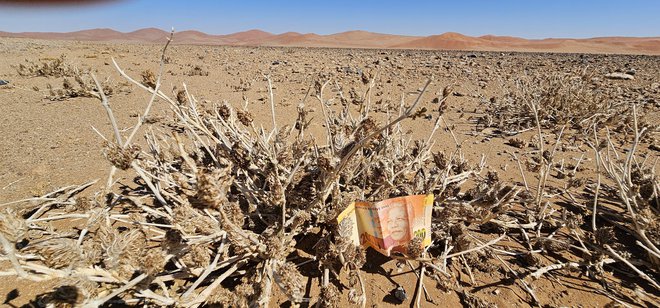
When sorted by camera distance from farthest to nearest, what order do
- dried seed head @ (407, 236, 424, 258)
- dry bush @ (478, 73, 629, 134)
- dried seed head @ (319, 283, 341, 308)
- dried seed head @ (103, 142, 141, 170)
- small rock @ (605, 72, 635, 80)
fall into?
small rock @ (605, 72, 635, 80), dry bush @ (478, 73, 629, 134), dried seed head @ (407, 236, 424, 258), dried seed head @ (319, 283, 341, 308), dried seed head @ (103, 142, 141, 170)

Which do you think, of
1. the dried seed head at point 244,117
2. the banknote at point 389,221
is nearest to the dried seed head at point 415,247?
the banknote at point 389,221

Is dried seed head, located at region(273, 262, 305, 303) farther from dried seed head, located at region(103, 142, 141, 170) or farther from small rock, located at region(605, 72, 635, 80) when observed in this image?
small rock, located at region(605, 72, 635, 80)

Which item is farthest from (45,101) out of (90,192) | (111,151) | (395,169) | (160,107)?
(395,169)

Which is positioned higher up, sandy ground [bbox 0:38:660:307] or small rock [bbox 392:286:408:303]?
sandy ground [bbox 0:38:660:307]

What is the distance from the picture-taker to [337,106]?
393 cm

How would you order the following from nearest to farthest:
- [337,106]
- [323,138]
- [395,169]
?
1. [395,169]
2. [323,138]
3. [337,106]

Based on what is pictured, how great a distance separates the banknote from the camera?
117 cm

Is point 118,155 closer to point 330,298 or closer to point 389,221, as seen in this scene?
point 330,298

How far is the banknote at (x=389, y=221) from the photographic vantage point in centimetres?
117

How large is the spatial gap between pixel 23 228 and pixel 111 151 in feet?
0.81

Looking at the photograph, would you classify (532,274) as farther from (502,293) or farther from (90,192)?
(90,192)

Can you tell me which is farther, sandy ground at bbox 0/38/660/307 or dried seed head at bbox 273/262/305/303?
sandy ground at bbox 0/38/660/307

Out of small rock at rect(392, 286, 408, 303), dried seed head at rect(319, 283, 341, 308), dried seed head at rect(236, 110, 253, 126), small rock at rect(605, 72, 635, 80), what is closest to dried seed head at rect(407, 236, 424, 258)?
small rock at rect(392, 286, 408, 303)

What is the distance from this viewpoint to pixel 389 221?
3.88 feet
